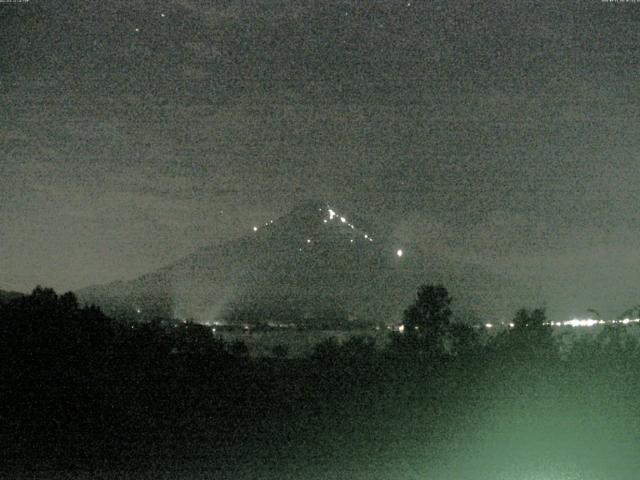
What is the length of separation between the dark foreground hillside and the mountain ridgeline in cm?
3258

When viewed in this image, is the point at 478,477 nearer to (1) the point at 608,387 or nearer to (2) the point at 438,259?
(1) the point at 608,387

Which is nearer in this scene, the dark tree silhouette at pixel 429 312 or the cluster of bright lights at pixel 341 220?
the dark tree silhouette at pixel 429 312

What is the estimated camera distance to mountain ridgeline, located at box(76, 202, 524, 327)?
188 feet

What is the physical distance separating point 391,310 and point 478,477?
44252mm

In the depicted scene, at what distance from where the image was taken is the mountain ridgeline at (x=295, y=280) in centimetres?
5744

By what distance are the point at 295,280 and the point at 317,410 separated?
225 feet

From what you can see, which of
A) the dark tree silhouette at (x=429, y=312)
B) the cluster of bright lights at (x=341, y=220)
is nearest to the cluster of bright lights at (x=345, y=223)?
the cluster of bright lights at (x=341, y=220)

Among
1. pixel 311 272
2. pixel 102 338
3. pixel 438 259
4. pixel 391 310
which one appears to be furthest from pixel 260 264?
pixel 102 338

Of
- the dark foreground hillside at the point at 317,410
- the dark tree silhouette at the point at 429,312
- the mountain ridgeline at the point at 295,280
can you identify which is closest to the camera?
the dark foreground hillside at the point at 317,410

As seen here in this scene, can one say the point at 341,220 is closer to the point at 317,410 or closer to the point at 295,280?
the point at 295,280

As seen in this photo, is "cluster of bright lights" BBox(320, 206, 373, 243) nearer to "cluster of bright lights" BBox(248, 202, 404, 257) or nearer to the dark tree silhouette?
"cluster of bright lights" BBox(248, 202, 404, 257)

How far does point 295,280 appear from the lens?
262 ft

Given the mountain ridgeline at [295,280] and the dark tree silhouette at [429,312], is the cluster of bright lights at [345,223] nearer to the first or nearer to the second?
the mountain ridgeline at [295,280]

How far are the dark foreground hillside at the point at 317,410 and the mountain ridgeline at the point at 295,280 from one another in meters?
32.6
